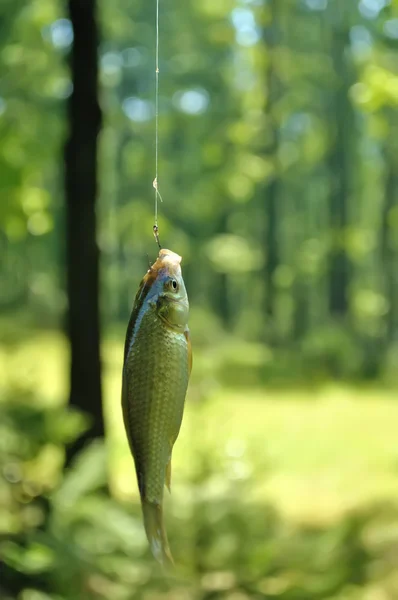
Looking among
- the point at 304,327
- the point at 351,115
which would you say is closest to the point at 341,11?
the point at 351,115

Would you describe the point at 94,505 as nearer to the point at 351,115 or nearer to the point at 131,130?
the point at 131,130

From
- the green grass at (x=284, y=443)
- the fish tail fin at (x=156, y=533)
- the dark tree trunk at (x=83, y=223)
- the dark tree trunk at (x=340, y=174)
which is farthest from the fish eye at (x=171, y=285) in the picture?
the dark tree trunk at (x=340, y=174)

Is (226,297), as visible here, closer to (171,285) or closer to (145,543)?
(145,543)

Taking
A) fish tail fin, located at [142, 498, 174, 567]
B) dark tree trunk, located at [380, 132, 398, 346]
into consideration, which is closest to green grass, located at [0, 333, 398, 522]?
fish tail fin, located at [142, 498, 174, 567]

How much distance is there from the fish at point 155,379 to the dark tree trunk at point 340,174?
1348 centimetres

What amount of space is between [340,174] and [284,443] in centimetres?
757

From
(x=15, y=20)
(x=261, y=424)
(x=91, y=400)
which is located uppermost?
(x=15, y=20)

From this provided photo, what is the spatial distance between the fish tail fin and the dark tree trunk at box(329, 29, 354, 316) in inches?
532

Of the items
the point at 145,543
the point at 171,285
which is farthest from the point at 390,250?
the point at 171,285

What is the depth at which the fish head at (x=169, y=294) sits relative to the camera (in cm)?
113

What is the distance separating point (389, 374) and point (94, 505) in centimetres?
1004

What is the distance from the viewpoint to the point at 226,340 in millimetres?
15836

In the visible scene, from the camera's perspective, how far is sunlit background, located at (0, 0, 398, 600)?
365cm

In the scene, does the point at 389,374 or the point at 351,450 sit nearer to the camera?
the point at 351,450
